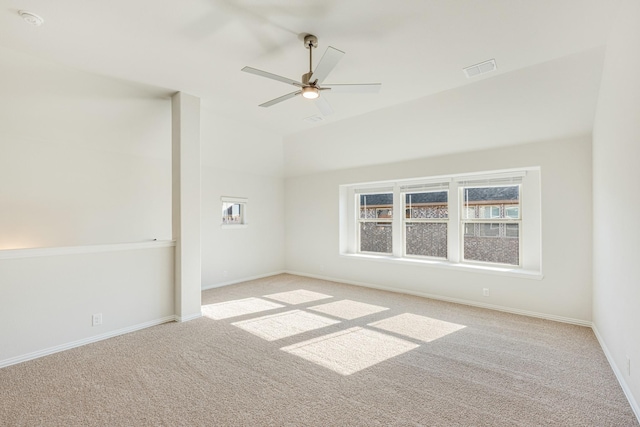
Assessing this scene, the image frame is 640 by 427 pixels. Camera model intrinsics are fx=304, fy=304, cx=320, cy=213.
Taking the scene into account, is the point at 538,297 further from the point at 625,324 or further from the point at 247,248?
the point at 247,248

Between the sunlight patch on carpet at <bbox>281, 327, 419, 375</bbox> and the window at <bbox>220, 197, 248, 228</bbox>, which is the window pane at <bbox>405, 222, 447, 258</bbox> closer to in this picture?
the sunlight patch on carpet at <bbox>281, 327, 419, 375</bbox>

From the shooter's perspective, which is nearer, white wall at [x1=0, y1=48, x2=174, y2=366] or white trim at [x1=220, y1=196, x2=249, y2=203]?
white wall at [x1=0, y1=48, x2=174, y2=366]

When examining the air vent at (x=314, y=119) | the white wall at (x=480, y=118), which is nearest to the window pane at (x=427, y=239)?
the white wall at (x=480, y=118)

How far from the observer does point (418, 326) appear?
3.79 meters

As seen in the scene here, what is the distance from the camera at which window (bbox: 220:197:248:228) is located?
20.1 ft

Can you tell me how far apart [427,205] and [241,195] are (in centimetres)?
371

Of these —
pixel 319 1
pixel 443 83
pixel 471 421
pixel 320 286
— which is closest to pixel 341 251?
pixel 320 286

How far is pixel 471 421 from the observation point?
205 centimetres

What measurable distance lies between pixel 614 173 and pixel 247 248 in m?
5.75

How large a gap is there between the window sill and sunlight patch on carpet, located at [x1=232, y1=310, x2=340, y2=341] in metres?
2.01

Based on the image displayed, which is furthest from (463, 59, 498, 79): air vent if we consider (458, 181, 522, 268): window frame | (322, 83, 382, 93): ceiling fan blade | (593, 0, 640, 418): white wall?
(458, 181, 522, 268): window frame

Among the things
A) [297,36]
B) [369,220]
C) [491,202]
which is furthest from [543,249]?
[297,36]

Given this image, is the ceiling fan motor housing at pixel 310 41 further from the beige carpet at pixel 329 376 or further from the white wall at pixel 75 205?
the beige carpet at pixel 329 376

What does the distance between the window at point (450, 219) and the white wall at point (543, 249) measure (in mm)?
243
